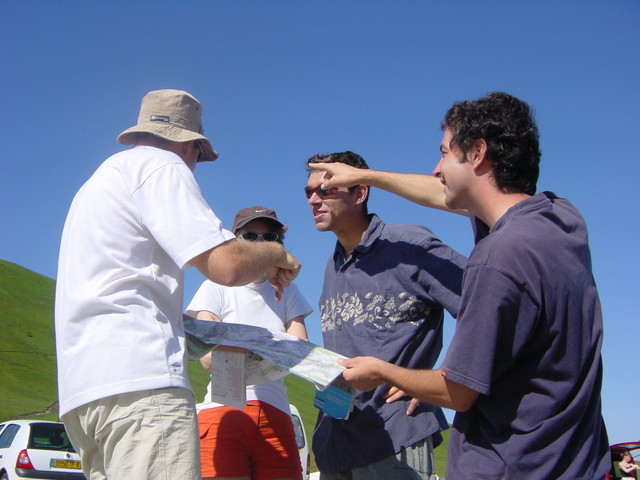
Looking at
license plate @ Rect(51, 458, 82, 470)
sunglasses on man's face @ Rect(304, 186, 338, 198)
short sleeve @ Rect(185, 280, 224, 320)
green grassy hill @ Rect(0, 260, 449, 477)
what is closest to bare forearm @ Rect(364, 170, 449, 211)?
sunglasses on man's face @ Rect(304, 186, 338, 198)

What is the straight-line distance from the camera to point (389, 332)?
12.5ft

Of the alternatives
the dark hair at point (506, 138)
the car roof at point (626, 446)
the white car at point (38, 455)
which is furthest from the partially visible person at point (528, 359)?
the car roof at point (626, 446)

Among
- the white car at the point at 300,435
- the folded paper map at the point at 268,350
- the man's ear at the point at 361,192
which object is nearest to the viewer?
the folded paper map at the point at 268,350

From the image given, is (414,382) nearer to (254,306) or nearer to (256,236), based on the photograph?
(254,306)

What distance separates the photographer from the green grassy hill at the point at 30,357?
4519cm

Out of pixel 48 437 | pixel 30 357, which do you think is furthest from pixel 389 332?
pixel 30 357

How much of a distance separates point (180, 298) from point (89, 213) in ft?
1.88

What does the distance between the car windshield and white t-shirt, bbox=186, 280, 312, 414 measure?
12814 mm

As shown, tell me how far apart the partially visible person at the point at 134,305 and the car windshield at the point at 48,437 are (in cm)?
1431

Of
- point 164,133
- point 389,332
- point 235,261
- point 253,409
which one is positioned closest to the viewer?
point 235,261

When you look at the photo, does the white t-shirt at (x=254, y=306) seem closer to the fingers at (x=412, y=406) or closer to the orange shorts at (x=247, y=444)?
the orange shorts at (x=247, y=444)

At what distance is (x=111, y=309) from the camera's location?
2.79 m

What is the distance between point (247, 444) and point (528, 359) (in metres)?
2.54

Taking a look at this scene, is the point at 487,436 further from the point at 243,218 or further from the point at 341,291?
the point at 243,218
